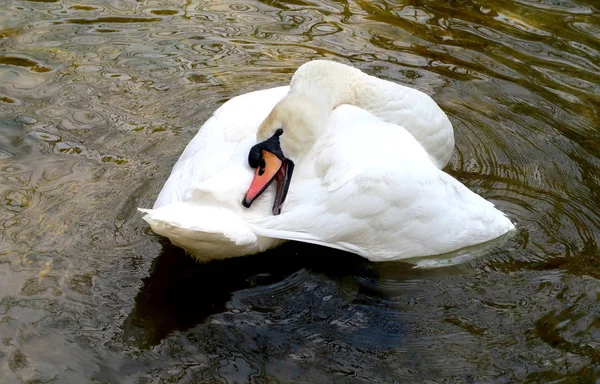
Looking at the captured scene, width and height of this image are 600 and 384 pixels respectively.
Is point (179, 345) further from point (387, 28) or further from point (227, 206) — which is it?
point (387, 28)

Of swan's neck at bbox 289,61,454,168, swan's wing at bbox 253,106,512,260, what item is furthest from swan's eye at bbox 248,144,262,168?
swan's neck at bbox 289,61,454,168

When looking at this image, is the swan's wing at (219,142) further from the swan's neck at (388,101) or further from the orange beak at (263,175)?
the swan's neck at (388,101)

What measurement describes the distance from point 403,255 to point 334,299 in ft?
1.55

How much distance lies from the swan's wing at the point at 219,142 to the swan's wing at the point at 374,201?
446 mm

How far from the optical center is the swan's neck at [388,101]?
19.0ft

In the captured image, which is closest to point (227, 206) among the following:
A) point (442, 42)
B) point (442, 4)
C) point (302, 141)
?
point (302, 141)

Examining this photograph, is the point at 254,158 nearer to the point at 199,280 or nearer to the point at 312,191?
the point at 312,191

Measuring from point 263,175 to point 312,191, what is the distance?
29cm

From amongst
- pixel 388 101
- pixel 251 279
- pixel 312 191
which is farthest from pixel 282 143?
pixel 388 101

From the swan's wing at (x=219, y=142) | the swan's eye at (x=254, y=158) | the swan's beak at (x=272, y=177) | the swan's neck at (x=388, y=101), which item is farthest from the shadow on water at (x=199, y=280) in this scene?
the swan's neck at (x=388, y=101)

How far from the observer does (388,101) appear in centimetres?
588

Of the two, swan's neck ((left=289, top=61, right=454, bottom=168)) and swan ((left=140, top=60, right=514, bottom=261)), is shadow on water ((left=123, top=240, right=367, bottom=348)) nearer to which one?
swan ((left=140, top=60, right=514, bottom=261))

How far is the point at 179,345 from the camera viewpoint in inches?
180

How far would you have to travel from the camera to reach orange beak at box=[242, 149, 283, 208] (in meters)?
4.82
